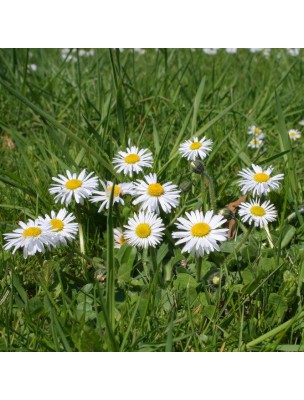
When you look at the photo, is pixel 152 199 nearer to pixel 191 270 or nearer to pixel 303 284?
pixel 191 270

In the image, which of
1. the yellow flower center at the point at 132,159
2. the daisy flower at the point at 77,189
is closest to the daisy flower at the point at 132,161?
the yellow flower center at the point at 132,159

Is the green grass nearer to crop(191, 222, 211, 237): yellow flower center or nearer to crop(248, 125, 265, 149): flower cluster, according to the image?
crop(248, 125, 265, 149): flower cluster

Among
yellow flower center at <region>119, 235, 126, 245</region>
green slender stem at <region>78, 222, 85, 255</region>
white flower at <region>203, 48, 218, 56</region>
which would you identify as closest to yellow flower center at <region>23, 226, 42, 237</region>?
green slender stem at <region>78, 222, 85, 255</region>

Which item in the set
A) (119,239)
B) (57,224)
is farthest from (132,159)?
(57,224)

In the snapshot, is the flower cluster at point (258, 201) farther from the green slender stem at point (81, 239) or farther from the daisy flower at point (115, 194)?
the green slender stem at point (81, 239)

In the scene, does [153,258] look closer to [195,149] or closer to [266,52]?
[195,149]
